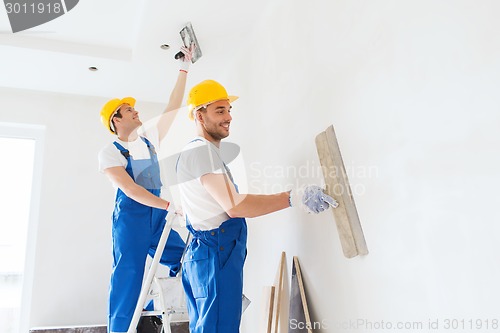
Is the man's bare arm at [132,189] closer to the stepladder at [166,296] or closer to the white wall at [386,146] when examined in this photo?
the stepladder at [166,296]

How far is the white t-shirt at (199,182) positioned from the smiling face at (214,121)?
0.37ft

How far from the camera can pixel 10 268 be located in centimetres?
355

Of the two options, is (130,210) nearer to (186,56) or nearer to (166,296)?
(166,296)

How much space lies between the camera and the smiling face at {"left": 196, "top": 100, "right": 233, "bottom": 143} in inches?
77.2

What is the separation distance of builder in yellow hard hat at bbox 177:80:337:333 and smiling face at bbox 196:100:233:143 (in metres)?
0.09

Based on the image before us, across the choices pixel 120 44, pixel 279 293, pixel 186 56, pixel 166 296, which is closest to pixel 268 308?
pixel 279 293

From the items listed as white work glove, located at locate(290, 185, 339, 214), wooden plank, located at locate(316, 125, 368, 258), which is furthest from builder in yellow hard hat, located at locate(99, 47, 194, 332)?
wooden plank, located at locate(316, 125, 368, 258)

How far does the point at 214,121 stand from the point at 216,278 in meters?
0.72

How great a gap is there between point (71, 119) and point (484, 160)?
3.61 metres

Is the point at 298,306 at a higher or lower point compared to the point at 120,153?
lower

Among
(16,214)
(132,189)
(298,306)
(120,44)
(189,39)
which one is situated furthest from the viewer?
(16,214)

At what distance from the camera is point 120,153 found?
8.07 feet

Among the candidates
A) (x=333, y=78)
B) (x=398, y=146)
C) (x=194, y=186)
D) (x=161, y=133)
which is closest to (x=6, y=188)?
(x=161, y=133)

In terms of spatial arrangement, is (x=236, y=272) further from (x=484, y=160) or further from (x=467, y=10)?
(x=467, y=10)
